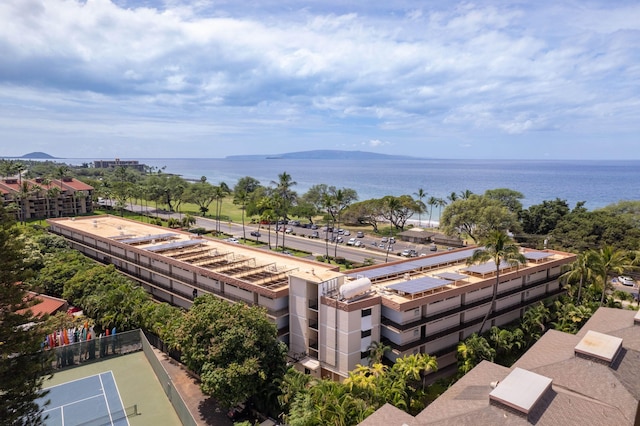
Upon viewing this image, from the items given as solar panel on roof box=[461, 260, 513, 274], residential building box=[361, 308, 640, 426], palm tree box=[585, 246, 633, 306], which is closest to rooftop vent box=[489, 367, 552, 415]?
residential building box=[361, 308, 640, 426]

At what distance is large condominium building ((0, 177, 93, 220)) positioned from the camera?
339 ft

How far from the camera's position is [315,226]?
109m

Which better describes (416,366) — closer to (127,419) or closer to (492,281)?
(492,281)

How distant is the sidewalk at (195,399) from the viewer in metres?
28.5

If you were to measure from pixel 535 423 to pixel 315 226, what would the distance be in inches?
3592

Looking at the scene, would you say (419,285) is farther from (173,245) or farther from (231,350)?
(173,245)

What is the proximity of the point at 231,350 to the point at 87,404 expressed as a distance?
13.5 m

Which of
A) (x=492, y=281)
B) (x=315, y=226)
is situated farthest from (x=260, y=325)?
(x=315, y=226)

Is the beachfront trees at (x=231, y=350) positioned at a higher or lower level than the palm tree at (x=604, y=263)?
lower

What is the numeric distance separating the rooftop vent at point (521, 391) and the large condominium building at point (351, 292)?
9841 mm

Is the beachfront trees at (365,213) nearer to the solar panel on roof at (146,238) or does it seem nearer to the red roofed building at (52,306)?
the solar panel on roof at (146,238)

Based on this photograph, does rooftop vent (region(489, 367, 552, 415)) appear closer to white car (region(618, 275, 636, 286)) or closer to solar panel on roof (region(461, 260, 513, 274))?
solar panel on roof (region(461, 260, 513, 274))

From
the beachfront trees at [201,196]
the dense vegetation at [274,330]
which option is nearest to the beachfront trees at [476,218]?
the dense vegetation at [274,330]

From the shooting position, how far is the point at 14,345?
919 inches
